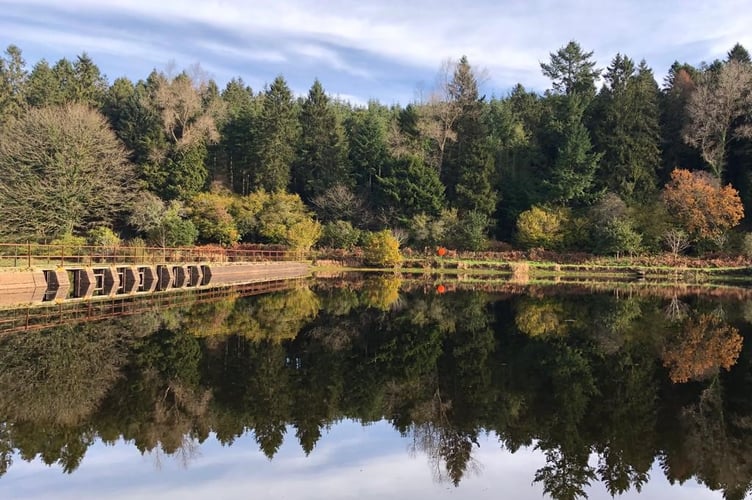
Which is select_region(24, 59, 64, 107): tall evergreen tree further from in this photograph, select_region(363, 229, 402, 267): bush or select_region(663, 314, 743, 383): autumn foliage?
select_region(663, 314, 743, 383): autumn foliage

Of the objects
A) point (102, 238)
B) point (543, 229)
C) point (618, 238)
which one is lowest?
point (102, 238)

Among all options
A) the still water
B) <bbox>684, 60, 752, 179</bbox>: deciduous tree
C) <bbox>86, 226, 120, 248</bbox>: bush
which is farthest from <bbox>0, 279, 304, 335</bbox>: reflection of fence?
<bbox>684, 60, 752, 179</bbox>: deciduous tree

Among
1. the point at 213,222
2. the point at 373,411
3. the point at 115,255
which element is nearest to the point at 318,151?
the point at 213,222

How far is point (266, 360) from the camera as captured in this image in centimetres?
1149

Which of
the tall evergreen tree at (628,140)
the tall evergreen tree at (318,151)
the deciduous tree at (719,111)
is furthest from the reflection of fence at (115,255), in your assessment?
the deciduous tree at (719,111)

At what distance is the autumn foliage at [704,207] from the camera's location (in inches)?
1708

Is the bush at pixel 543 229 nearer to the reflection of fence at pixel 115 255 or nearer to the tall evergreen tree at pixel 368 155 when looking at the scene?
the tall evergreen tree at pixel 368 155

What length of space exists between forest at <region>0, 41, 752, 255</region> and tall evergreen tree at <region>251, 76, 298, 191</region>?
0.19 meters

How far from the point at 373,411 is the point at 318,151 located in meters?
48.1

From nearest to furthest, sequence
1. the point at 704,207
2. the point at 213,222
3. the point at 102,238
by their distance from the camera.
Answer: the point at 102,238 → the point at 704,207 → the point at 213,222

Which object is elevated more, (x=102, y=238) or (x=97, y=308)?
(x=102, y=238)

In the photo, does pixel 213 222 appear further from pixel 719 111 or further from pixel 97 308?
pixel 719 111

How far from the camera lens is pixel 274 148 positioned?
5306cm

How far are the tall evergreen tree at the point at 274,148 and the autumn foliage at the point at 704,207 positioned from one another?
33.3 meters
